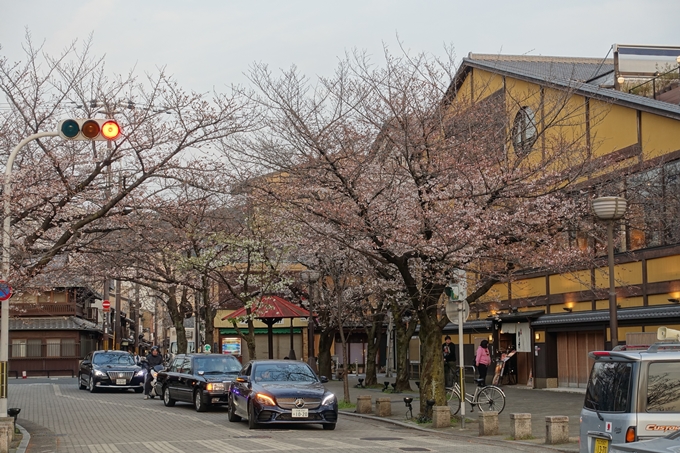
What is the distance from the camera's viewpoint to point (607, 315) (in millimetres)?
25438

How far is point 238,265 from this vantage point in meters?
39.1

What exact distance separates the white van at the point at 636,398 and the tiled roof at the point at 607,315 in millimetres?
13506

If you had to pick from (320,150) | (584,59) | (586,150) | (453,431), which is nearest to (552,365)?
(586,150)

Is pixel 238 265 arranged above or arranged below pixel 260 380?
above

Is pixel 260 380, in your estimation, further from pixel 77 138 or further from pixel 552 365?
pixel 552 365

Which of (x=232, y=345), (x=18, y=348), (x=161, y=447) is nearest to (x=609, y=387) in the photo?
(x=161, y=447)

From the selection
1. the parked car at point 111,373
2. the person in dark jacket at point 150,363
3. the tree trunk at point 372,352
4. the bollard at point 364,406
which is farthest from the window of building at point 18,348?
the bollard at point 364,406

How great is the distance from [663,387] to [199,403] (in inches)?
636

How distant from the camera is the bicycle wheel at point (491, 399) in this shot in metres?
20.7

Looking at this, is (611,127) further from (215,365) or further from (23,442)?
(23,442)

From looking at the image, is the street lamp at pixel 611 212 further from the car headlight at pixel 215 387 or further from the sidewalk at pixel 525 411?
the car headlight at pixel 215 387

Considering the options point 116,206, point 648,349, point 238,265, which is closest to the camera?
point 648,349

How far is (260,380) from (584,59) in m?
38.1

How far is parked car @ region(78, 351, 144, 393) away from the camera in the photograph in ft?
111
